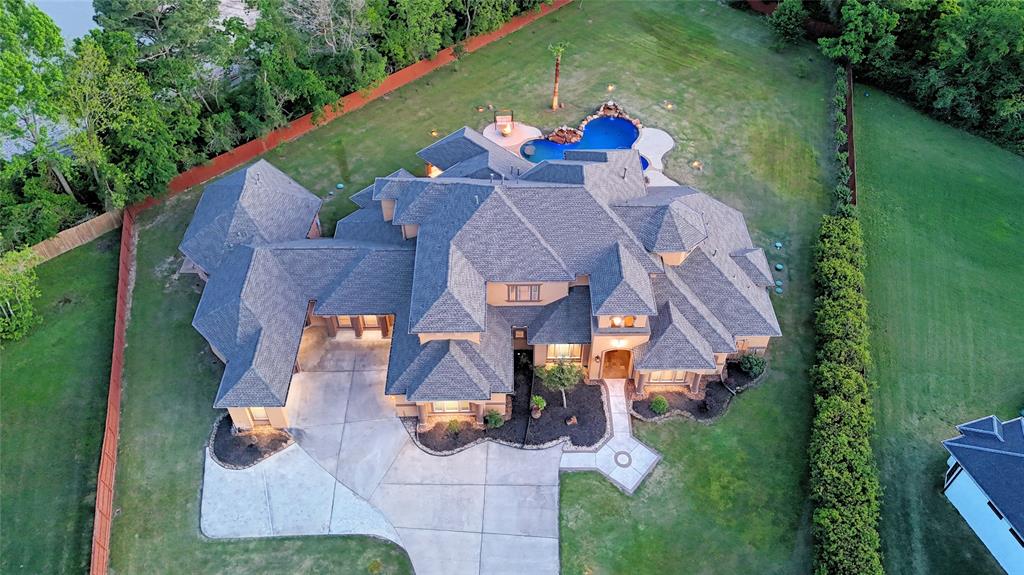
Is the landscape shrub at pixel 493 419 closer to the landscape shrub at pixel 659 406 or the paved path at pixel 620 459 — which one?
the paved path at pixel 620 459

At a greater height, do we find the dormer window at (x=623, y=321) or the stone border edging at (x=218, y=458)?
the dormer window at (x=623, y=321)

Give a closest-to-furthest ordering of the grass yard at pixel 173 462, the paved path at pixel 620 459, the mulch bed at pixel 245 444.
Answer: the grass yard at pixel 173 462 → the paved path at pixel 620 459 → the mulch bed at pixel 245 444

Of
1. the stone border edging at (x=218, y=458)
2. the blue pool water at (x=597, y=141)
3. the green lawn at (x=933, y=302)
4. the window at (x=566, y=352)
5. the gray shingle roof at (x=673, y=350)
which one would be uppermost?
the blue pool water at (x=597, y=141)

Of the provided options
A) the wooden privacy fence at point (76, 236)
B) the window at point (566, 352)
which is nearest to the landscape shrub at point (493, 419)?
the window at point (566, 352)

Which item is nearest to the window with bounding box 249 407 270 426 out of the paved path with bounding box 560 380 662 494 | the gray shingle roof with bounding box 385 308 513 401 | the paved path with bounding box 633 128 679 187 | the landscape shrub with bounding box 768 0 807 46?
the gray shingle roof with bounding box 385 308 513 401

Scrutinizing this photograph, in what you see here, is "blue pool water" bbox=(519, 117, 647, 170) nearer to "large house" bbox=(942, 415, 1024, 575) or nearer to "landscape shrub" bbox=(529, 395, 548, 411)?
"landscape shrub" bbox=(529, 395, 548, 411)

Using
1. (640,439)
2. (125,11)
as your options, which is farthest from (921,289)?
(125,11)
